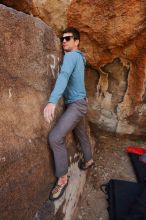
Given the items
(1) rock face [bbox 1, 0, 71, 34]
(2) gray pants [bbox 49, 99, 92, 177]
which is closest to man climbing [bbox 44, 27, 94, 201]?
(2) gray pants [bbox 49, 99, 92, 177]

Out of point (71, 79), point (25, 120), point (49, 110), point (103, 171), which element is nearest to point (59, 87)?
point (49, 110)

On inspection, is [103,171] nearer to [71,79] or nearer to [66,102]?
[66,102]

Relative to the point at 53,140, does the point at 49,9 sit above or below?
above

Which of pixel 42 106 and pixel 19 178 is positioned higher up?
pixel 42 106

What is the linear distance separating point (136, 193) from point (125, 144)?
137cm

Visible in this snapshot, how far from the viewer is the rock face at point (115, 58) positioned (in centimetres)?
366

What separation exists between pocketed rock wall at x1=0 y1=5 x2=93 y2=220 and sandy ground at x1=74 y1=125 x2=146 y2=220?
0.63 metres

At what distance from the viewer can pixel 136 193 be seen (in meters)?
4.00

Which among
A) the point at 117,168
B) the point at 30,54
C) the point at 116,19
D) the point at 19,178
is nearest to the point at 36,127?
the point at 19,178

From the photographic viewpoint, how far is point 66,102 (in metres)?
3.44

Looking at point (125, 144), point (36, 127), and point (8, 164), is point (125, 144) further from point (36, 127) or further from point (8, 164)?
point (8, 164)

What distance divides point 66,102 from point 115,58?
4.36 feet

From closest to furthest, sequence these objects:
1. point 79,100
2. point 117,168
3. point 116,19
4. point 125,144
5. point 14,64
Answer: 1. point 14,64
2. point 79,100
3. point 116,19
4. point 117,168
5. point 125,144

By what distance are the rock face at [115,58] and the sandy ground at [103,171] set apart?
0.93 ft
